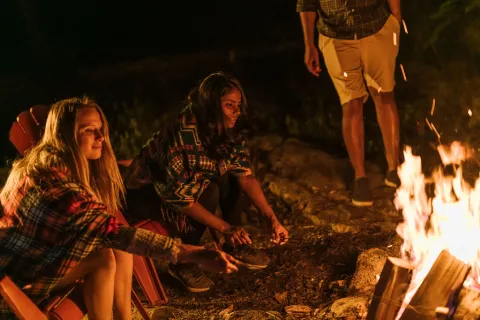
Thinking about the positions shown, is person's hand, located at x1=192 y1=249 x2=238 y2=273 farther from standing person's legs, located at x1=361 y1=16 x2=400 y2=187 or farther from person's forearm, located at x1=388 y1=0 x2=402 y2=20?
person's forearm, located at x1=388 y1=0 x2=402 y2=20

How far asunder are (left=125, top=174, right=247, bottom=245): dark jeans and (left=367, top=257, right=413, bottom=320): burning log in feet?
4.76

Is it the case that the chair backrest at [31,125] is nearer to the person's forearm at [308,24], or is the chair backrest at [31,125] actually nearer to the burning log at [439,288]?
the burning log at [439,288]

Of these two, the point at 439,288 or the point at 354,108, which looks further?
the point at 354,108

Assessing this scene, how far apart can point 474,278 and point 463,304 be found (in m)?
0.21

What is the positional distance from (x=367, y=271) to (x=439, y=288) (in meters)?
1.00

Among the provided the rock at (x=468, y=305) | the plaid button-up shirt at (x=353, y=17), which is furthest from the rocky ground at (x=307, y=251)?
the plaid button-up shirt at (x=353, y=17)

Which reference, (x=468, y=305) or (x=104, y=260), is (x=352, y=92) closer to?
(x=468, y=305)

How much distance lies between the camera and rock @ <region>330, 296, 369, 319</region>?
3.62 m

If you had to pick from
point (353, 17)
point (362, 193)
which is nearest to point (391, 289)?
point (362, 193)

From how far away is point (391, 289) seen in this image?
128 inches

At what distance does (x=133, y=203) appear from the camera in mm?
4285

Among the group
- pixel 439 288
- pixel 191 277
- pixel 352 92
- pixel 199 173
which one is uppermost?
pixel 352 92

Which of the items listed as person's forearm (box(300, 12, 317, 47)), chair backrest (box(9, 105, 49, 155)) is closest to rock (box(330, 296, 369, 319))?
chair backrest (box(9, 105, 49, 155))

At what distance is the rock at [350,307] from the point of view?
143 inches
